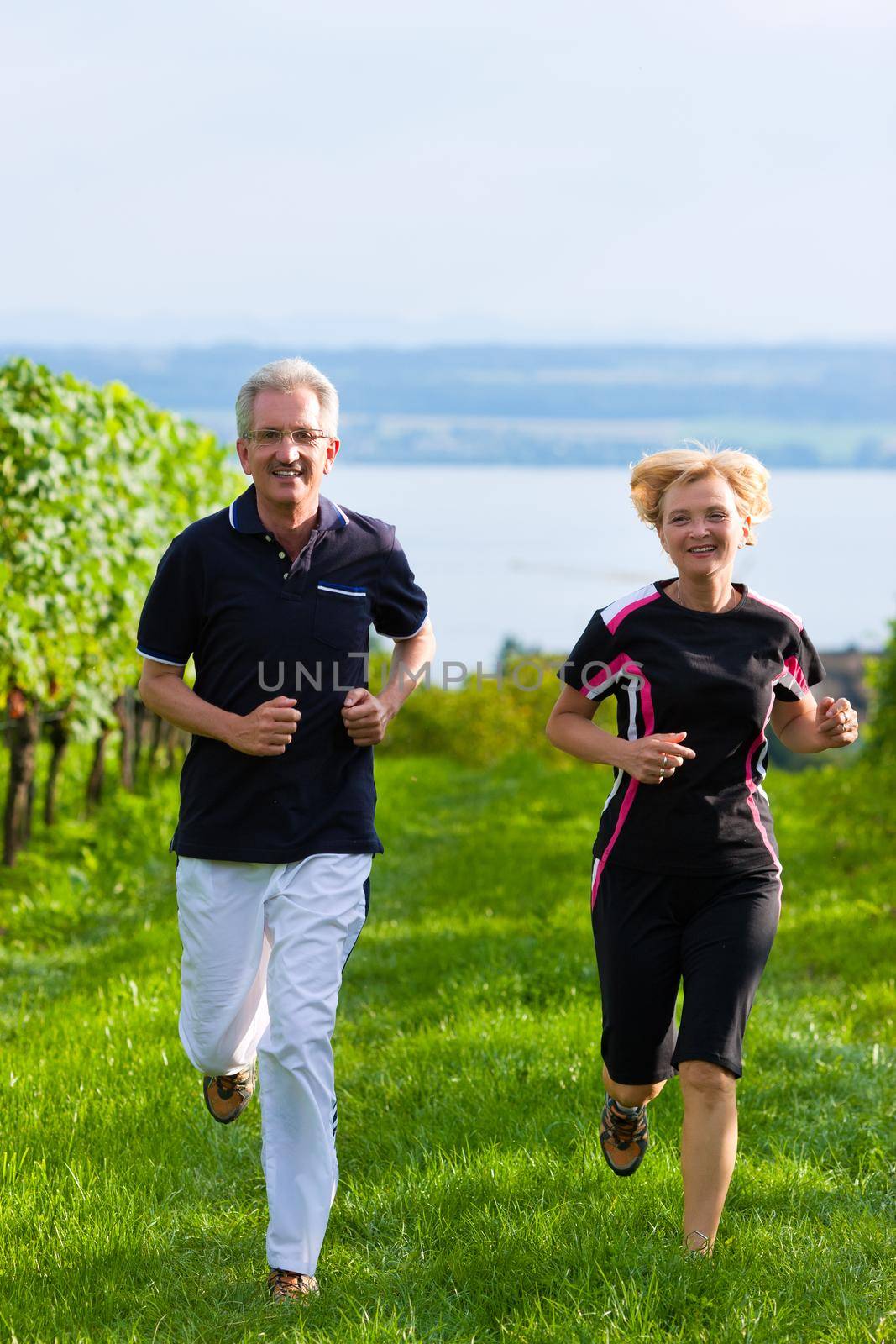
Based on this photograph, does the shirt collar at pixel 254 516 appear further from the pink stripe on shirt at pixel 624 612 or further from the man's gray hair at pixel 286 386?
the pink stripe on shirt at pixel 624 612

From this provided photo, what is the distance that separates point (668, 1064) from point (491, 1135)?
30.3 inches

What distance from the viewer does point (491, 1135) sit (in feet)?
15.8

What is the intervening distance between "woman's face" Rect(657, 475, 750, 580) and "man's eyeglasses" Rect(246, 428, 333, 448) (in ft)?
3.30

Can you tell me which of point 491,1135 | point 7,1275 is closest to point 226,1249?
point 7,1275

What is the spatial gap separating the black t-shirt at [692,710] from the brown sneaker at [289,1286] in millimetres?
1331

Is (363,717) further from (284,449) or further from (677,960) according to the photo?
(677,960)

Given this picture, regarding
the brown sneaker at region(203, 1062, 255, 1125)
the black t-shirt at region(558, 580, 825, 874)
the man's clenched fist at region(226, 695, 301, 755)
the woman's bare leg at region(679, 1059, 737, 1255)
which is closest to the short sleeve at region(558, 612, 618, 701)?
the black t-shirt at region(558, 580, 825, 874)

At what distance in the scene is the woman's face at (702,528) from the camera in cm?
416

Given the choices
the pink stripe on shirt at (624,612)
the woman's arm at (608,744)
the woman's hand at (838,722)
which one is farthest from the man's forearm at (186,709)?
the woman's hand at (838,722)

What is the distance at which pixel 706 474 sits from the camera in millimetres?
4242

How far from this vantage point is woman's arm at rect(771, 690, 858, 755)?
4246mm

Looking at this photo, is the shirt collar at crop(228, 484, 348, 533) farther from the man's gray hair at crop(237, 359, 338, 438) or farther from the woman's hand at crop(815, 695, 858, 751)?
the woman's hand at crop(815, 695, 858, 751)

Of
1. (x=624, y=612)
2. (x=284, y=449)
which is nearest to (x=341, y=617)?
(x=284, y=449)

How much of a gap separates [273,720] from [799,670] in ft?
4.82
